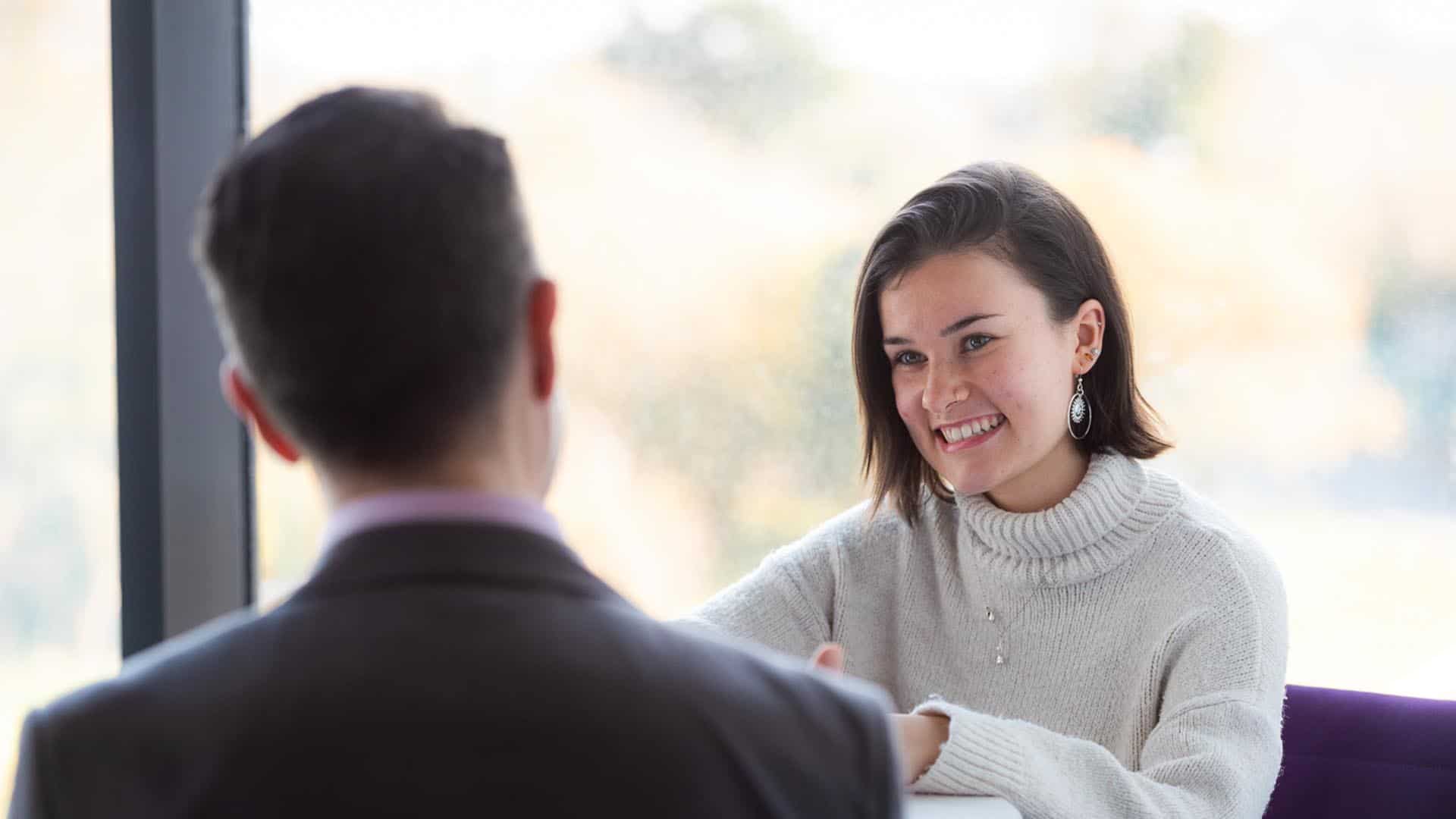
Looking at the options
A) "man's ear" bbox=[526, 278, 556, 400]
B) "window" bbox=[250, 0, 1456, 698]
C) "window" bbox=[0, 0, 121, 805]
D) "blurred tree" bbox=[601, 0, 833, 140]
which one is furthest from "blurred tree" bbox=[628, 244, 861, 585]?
"man's ear" bbox=[526, 278, 556, 400]

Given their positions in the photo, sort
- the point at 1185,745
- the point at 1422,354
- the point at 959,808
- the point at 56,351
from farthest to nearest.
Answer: the point at 1422,354 → the point at 56,351 → the point at 1185,745 → the point at 959,808

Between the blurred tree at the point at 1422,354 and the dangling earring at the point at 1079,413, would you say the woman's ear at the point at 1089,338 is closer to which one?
the dangling earring at the point at 1079,413

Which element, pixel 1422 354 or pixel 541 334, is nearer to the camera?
pixel 541 334

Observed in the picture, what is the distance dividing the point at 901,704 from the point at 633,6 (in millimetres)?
1513

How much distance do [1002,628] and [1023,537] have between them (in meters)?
0.13

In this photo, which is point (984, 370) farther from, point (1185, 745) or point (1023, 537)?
point (1185, 745)

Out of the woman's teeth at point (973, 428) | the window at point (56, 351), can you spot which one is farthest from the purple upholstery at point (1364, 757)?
the window at point (56, 351)

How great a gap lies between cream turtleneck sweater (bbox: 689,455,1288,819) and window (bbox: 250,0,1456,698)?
56 cm

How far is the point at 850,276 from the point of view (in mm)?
2611

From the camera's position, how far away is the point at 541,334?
2.23ft

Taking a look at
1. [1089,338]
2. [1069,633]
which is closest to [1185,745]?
[1069,633]

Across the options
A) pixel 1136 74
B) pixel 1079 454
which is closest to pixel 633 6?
pixel 1136 74

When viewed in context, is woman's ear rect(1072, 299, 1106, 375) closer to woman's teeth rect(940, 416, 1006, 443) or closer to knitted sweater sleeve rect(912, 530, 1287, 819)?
woman's teeth rect(940, 416, 1006, 443)

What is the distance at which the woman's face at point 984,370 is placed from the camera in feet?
Result: 5.59
